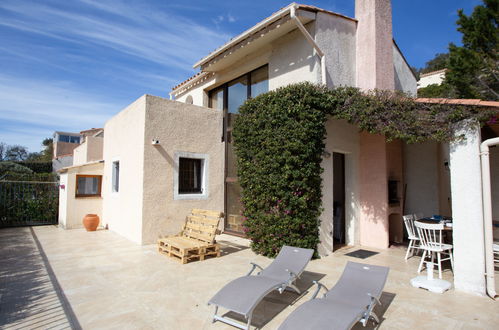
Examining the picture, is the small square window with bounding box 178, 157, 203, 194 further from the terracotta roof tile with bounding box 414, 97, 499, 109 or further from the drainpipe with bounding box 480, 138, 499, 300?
the drainpipe with bounding box 480, 138, 499, 300

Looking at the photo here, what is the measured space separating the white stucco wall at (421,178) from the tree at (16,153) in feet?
189

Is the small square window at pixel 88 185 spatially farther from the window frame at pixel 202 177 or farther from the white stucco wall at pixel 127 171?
the window frame at pixel 202 177

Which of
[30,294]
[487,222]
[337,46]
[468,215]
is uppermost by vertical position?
[337,46]

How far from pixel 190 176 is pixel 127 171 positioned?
2.20m

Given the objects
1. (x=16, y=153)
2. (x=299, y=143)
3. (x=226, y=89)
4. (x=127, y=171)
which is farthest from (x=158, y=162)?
(x=16, y=153)

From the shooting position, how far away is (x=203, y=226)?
7.84m

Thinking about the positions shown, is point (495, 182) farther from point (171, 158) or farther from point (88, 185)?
point (88, 185)

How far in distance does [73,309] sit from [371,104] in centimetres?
726

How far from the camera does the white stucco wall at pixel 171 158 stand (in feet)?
29.3

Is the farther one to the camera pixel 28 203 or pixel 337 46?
pixel 28 203

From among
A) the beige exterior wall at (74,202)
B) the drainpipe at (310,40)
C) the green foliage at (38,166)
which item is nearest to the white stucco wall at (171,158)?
the drainpipe at (310,40)

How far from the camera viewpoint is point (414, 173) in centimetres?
1036

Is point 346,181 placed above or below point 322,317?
above

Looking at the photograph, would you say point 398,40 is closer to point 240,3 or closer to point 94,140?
point 240,3
